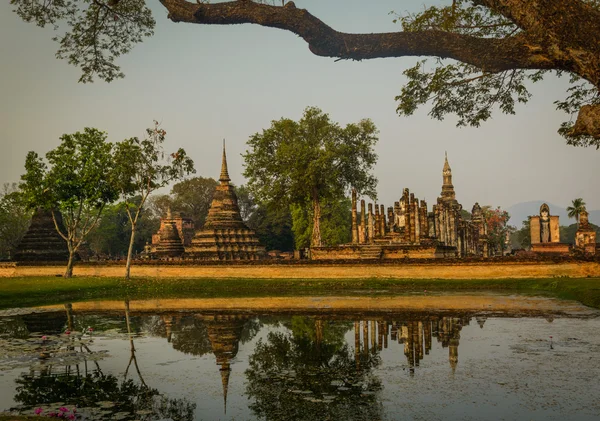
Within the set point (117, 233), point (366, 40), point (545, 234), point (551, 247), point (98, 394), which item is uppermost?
point (366, 40)

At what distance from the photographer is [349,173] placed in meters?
48.0

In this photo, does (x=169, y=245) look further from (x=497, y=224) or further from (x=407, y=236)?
(x=497, y=224)

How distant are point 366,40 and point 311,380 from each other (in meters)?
4.85

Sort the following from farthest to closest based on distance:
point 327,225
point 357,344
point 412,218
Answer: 1. point 327,225
2. point 412,218
3. point 357,344

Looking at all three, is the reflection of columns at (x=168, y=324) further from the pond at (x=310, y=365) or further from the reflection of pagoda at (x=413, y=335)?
the reflection of pagoda at (x=413, y=335)

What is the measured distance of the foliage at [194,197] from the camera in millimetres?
89562

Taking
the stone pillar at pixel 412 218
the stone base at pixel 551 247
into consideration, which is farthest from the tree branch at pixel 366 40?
the stone base at pixel 551 247

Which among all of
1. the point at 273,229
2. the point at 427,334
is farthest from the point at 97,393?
the point at 273,229

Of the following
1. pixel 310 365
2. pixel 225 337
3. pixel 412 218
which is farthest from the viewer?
pixel 412 218

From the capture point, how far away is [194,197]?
89750mm

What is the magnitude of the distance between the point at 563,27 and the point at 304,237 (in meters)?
57.5

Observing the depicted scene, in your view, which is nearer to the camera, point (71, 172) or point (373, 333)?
point (373, 333)

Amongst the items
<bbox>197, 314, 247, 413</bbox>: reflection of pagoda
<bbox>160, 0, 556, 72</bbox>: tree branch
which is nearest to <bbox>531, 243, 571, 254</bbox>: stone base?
<bbox>197, 314, 247, 413</bbox>: reflection of pagoda

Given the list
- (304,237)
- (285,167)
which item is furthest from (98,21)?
(304,237)
